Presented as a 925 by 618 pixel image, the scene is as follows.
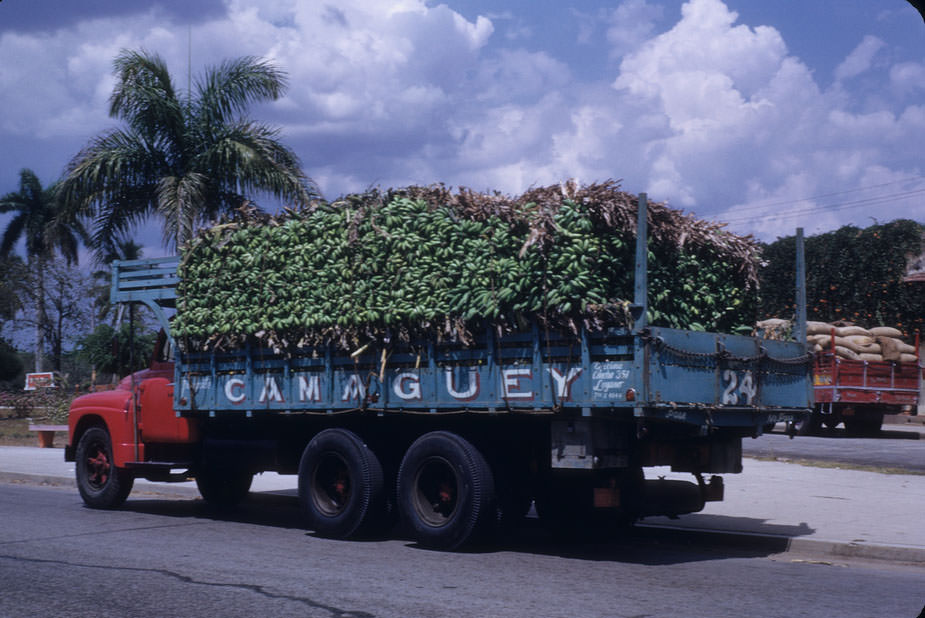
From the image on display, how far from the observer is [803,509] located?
11539mm

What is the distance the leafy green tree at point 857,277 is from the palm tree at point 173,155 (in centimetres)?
1782

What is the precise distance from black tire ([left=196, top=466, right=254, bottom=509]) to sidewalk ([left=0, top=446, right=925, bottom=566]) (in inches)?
33.1

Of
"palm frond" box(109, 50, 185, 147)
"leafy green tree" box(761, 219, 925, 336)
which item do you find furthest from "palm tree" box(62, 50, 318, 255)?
"leafy green tree" box(761, 219, 925, 336)

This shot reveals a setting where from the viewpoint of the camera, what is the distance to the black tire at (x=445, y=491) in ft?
28.2

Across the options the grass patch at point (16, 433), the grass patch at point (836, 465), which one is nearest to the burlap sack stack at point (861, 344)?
the grass patch at point (836, 465)

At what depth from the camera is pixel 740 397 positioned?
8891 mm

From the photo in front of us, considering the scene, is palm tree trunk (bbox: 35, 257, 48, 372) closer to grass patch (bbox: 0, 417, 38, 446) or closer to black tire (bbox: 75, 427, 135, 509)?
grass patch (bbox: 0, 417, 38, 446)

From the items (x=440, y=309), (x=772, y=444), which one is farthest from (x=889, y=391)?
(x=440, y=309)

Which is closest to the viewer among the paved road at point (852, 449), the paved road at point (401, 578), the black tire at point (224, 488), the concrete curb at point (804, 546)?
the paved road at point (401, 578)

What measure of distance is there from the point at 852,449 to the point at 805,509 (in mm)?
8977

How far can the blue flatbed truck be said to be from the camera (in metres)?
8.16

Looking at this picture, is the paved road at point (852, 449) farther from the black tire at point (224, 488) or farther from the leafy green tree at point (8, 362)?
the leafy green tree at point (8, 362)

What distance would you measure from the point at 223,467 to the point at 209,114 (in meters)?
11.1

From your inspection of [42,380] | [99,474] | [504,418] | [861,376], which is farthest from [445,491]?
[42,380]
